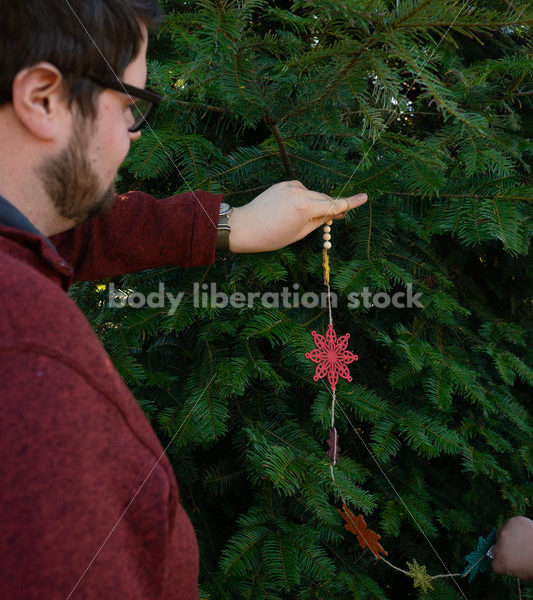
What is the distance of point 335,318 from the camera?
1604 millimetres

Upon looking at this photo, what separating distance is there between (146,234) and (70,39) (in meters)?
0.52

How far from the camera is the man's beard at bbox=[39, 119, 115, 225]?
0.81m

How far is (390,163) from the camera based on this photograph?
1.27 meters

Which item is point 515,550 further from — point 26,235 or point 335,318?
point 26,235

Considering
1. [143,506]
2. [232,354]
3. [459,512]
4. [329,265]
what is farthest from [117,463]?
[459,512]

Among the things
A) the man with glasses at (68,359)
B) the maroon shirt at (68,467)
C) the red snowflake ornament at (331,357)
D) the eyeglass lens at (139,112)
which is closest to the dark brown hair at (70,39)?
the man with glasses at (68,359)

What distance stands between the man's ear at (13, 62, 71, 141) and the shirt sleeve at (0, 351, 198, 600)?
0.42 m

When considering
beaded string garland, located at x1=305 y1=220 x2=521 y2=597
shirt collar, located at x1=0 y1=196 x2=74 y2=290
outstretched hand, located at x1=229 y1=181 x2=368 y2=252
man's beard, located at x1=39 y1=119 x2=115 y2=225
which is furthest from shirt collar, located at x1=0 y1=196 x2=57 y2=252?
beaded string garland, located at x1=305 y1=220 x2=521 y2=597

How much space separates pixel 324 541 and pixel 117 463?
1.11 m

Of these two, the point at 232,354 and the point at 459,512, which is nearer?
the point at 232,354

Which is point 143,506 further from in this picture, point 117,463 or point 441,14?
point 441,14

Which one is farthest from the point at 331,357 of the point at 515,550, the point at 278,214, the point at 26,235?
the point at 26,235

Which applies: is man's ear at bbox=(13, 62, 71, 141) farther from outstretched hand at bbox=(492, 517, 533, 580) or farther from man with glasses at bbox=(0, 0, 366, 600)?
outstretched hand at bbox=(492, 517, 533, 580)

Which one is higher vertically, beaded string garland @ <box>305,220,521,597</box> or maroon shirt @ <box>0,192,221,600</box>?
maroon shirt @ <box>0,192,221,600</box>
